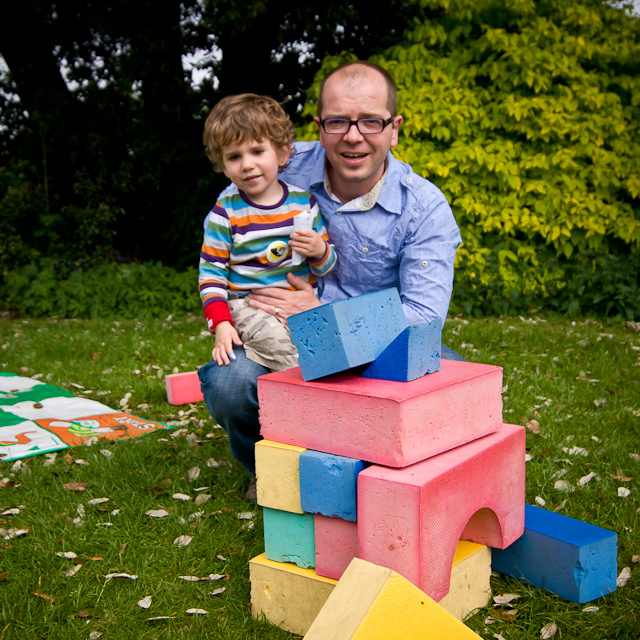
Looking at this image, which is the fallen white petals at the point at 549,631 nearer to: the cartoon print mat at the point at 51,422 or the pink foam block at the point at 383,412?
the pink foam block at the point at 383,412

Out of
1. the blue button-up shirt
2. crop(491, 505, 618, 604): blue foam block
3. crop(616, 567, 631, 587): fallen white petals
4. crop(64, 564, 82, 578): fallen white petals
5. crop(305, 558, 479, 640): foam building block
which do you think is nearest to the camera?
crop(305, 558, 479, 640): foam building block

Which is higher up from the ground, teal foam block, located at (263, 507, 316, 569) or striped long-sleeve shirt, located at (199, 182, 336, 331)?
striped long-sleeve shirt, located at (199, 182, 336, 331)

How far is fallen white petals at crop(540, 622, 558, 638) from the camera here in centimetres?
183

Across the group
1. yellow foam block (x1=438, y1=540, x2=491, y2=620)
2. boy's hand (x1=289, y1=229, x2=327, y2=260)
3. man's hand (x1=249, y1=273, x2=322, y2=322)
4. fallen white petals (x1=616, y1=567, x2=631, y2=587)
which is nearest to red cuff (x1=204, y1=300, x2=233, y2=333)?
man's hand (x1=249, y1=273, x2=322, y2=322)

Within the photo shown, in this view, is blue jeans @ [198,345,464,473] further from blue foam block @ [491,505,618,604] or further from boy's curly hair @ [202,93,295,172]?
blue foam block @ [491,505,618,604]

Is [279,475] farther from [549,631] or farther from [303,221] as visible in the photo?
[303,221]

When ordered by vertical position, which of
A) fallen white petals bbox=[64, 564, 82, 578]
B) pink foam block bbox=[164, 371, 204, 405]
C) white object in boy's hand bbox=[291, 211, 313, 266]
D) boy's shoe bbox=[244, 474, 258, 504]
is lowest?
fallen white petals bbox=[64, 564, 82, 578]

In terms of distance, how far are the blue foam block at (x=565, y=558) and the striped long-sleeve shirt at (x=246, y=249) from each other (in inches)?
50.0

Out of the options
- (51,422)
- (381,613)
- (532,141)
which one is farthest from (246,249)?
(532,141)

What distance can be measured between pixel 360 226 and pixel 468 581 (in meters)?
1.47

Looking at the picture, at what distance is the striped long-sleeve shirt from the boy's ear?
0.14 meters

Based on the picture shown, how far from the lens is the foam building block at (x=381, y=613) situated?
1.47m

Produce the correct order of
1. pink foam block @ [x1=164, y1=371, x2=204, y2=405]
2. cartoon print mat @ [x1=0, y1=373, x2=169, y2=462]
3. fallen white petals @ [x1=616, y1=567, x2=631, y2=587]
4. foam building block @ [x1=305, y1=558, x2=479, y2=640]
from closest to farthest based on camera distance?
foam building block @ [x1=305, y1=558, x2=479, y2=640] < fallen white petals @ [x1=616, y1=567, x2=631, y2=587] < cartoon print mat @ [x1=0, y1=373, x2=169, y2=462] < pink foam block @ [x1=164, y1=371, x2=204, y2=405]

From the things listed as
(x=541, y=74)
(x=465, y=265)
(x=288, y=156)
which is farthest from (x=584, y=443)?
(x=541, y=74)
